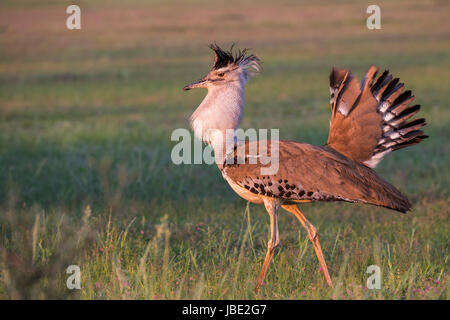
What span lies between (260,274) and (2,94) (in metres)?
13.1

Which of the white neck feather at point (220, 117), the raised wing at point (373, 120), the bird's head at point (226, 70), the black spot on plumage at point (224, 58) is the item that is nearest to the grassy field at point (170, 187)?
the white neck feather at point (220, 117)

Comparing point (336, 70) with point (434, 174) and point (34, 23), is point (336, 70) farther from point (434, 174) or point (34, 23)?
point (34, 23)

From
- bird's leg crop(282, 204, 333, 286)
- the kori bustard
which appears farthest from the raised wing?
bird's leg crop(282, 204, 333, 286)

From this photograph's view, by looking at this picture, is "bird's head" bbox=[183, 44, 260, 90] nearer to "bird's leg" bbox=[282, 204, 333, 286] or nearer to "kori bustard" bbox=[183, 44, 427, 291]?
"kori bustard" bbox=[183, 44, 427, 291]

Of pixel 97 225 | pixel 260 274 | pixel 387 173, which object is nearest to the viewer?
pixel 260 274

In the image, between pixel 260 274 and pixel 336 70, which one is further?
pixel 336 70

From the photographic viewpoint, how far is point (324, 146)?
17.0ft

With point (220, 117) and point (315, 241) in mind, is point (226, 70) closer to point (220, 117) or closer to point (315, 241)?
point (220, 117)

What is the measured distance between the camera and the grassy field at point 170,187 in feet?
14.4

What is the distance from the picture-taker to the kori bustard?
478 cm

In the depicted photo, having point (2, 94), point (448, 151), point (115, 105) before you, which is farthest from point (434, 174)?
point (2, 94)

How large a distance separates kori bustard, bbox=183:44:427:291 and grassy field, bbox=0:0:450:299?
1.37 ft

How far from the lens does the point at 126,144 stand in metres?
9.73

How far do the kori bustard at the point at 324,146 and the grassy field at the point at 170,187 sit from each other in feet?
1.37
